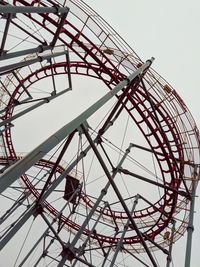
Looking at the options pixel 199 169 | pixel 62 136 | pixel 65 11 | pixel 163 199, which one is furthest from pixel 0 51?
pixel 163 199

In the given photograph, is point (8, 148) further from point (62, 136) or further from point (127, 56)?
point (62, 136)

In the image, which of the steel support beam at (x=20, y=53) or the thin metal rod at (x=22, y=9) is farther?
the steel support beam at (x=20, y=53)

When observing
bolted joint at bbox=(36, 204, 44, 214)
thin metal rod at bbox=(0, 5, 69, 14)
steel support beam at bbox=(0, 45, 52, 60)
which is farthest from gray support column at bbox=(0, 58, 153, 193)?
bolted joint at bbox=(36, 204, 44, 214)

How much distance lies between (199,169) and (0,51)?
6.41 m

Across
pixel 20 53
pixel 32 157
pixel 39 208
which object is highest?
pixel 20 53

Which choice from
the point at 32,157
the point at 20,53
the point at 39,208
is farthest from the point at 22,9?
the point at 39,208

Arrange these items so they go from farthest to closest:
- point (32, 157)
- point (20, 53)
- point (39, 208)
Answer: point (39, 208) → point (20, 53) → point (32, 157)

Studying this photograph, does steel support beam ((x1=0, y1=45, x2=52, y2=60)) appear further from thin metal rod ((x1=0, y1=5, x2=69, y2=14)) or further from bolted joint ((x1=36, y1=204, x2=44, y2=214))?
bolted joint ((x1=36, y1=204, x2=44, y2=214))

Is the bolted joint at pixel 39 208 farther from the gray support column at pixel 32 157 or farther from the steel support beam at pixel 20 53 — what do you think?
the gray support column at pixel 32 157

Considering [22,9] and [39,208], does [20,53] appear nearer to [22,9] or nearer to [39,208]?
[22,9]

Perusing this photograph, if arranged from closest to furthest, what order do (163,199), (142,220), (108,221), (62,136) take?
(62,136) → (163,199) → (142,220) → (108,221)

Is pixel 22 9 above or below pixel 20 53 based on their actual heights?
below

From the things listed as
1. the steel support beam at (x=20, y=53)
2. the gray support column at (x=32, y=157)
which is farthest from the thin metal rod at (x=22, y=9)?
the gray support column at (x=32, y=157)

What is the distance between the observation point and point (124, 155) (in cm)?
A: 1002
